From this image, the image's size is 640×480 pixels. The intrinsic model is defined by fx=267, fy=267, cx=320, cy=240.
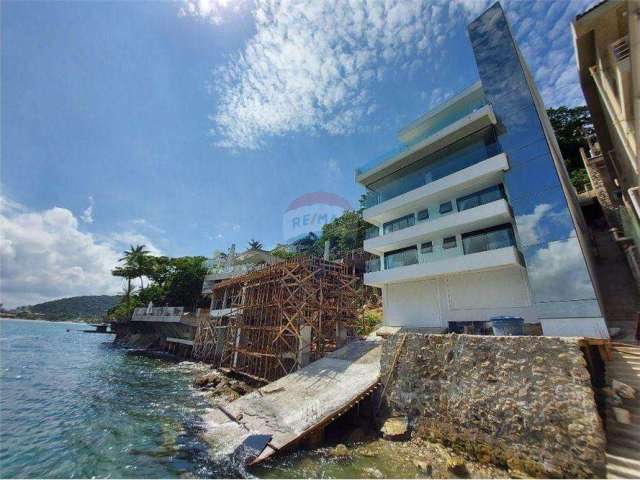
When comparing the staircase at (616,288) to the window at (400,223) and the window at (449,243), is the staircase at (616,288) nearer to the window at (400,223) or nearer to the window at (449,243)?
the window at (449,243)

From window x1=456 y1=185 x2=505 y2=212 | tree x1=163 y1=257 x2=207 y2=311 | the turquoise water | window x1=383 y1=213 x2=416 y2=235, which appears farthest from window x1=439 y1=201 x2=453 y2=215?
tree x1=163 y1=257 x2=207 y2=311

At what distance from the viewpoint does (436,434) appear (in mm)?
8555

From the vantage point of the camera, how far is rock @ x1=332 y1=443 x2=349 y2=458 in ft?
26.6

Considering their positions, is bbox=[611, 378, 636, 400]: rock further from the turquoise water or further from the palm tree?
the palm tree

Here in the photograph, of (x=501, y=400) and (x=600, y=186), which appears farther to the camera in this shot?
(x=600, y=186)

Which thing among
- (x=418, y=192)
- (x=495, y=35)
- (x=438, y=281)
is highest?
(x=495, y=35)

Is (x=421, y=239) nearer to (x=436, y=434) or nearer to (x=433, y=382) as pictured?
(x=433, y=382)

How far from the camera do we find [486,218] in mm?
14742

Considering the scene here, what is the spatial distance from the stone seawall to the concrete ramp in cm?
206

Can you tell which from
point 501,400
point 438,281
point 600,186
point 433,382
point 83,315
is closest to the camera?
point 501,400

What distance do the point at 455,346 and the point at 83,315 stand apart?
207935mm

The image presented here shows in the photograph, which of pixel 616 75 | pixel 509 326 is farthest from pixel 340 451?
pixel 616 75

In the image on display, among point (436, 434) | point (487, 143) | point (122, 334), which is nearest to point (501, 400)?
point (436, 434)

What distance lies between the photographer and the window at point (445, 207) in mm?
17250
